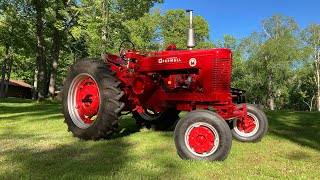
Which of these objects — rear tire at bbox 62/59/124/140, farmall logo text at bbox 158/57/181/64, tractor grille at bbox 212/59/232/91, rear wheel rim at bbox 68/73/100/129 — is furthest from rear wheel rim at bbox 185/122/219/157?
rear wheel rim at bbox 68/73/100/129

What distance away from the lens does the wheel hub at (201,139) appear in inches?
185

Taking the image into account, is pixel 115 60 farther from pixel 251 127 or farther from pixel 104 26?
pixel 104 26

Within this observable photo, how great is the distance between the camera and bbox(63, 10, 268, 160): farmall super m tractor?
4.76 m

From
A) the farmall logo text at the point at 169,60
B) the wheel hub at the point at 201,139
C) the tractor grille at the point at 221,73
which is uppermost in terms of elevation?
the farmall logo text at the point at 169,60

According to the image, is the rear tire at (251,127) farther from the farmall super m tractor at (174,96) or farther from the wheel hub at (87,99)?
the wheel hub at (87,99)

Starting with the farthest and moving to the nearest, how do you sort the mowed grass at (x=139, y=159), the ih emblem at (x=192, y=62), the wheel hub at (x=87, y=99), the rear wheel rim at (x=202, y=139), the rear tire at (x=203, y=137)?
1. the wheel hub at (x=87, y=99)
2. the ih emblem at (x=192, y=62)
3. the rear wheel rim at (x=202, y=139)
4. the rear tire at (x=203, y=137)
5. the mowed grass at (x=139, y=159)

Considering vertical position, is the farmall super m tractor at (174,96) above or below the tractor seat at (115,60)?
below

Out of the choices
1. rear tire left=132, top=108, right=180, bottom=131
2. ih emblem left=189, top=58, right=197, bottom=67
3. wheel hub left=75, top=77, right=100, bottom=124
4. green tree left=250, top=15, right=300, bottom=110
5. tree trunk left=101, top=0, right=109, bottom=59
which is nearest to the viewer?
ih emblem left=189, top=58, right=197, bottom=67

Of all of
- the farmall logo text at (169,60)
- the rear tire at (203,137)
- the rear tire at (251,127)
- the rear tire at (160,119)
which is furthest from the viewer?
the rear tire at (160,119)

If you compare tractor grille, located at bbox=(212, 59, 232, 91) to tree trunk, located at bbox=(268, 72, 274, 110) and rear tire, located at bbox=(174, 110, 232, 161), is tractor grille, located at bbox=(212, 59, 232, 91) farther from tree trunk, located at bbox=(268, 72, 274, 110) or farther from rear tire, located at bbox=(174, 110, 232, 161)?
tree trunk, located at bbox=(268, 72, 274, 110)

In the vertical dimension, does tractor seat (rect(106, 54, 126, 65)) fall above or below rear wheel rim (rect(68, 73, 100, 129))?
above

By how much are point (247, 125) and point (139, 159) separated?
9.17 feet

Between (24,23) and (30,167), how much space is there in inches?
797

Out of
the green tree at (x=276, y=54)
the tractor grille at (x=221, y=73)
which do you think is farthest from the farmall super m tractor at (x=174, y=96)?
the green tree at (x=276, y=54)
